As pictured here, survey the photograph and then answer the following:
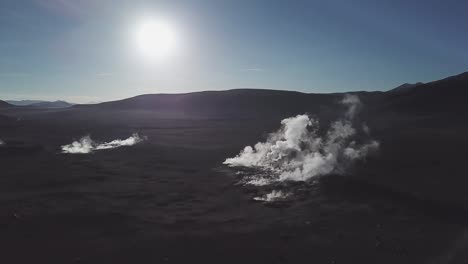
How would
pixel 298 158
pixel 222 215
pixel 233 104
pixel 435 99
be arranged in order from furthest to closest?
pixel 233 104, pixel 435 99, pixel 298 158, pixel 222 215

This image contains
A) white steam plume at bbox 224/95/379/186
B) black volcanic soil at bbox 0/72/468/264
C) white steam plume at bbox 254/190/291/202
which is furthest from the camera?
white steam plume at bbox 224/95/379/186

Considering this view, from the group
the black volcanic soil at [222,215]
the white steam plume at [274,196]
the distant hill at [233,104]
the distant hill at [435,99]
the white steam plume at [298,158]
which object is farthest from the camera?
the distant hill at [233,104]

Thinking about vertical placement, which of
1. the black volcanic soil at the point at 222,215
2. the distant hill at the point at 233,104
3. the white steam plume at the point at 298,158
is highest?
the distant hill at the point at 233,104

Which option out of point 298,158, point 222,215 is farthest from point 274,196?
point 298,158

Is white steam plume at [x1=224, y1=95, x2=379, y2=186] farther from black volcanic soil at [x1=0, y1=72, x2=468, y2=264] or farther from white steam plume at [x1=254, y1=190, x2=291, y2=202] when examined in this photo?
white steam plume at [x1=254, y1=190, x2=291, y2=202]

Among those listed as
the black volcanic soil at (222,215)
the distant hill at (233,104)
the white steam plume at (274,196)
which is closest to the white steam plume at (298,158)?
the black volcanic soil at (222,215)

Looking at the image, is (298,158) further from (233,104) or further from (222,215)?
(233,104)

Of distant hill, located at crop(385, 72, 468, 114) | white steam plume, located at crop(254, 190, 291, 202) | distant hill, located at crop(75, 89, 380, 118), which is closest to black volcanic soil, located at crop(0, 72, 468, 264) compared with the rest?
white steam plume, located at crop(254, 190, 291, 202)

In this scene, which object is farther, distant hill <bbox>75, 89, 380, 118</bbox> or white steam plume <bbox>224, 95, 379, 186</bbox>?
distant hill <bbox>75, 89, 380, 118</bbox>

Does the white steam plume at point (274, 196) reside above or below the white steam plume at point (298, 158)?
below

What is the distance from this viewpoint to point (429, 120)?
189ft

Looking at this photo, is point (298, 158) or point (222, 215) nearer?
point (222, 215)

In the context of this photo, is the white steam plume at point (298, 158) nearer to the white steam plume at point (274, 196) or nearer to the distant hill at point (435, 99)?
the white steam plume at point (274, 196)

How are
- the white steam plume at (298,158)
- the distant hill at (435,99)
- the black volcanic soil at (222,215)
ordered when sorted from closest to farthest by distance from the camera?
the black volcanic soil at (222,215)
the white steam plume at (298,158)
the distant hill at (435,99)
